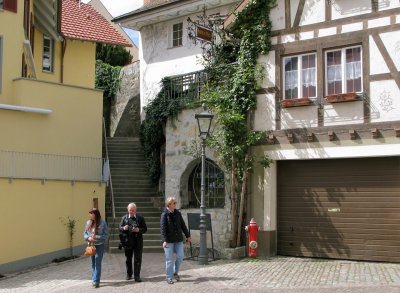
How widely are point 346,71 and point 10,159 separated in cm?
915

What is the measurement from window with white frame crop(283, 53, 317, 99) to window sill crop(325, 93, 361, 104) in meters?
0.60

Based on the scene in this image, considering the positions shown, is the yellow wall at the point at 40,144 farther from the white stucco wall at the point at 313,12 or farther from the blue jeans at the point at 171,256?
the white stucco wall at the point at 313,12

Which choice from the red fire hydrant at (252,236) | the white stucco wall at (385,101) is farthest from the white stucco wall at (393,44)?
the red fire hydrant at (252,236)

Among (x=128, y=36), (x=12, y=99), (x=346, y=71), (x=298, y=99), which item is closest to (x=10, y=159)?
(x=12, y=99)

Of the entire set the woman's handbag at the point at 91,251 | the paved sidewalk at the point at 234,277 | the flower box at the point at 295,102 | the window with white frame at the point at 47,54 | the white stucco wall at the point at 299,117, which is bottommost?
the paved sidewalk at the point at 234,277

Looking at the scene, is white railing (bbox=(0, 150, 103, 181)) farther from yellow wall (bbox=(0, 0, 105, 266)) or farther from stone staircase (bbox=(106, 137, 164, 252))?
stone staircase (bbox=(106, 137, 164, 252))

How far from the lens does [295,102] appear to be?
15.6m

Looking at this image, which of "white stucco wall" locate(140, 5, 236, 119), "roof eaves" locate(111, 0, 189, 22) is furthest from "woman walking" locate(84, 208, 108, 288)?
"roof eaves" locate(111, 0, 189, 22)

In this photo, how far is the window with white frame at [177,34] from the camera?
23375mm

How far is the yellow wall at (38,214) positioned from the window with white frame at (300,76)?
263 inches

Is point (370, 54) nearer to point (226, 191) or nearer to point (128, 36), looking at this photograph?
point (226, 191)

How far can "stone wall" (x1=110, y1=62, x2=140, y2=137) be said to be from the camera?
88.3 feet

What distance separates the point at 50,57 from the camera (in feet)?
79.3

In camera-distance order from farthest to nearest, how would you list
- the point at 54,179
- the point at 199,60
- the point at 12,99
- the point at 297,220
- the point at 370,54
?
Answer: the point at 199,60 → the point at 12,99 → the point at 54,179 → the point at 297,220 → the point at 370,54
